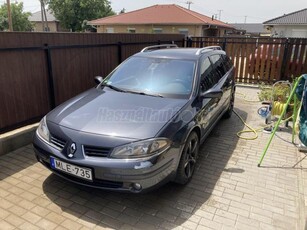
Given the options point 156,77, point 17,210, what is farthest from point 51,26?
point 17,210

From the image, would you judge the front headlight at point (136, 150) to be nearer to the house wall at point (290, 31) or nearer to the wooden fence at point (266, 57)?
the wooden fence at point (266, 57)

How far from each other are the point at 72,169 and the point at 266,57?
8676 mm

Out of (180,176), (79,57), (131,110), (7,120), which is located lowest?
(180,176)

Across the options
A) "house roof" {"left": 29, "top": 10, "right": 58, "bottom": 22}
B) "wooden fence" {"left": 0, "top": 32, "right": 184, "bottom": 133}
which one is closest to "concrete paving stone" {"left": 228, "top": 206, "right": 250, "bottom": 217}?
"wooden fence" {"left": 0, "top": 32, "right": 184, "bottom": 133}

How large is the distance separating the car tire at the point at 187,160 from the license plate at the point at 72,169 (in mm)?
1046

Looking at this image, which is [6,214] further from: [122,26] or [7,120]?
[122,26]

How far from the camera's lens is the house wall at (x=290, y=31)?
28.0m

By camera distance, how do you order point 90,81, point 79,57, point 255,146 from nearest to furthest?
point 255,146 < point 79,57 < point 90,81

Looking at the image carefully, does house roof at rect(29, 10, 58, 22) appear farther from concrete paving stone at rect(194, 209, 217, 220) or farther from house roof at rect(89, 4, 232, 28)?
concrete paving stone at rect(194, 209, 217, 220)

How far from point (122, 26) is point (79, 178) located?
28.8 metres

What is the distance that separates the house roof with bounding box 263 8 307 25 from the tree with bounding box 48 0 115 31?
2209 cm

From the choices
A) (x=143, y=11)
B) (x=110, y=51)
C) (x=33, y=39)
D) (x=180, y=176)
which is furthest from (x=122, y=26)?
(x=180, y=176)

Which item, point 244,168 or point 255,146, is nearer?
point 244,168

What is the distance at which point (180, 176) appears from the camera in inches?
124
